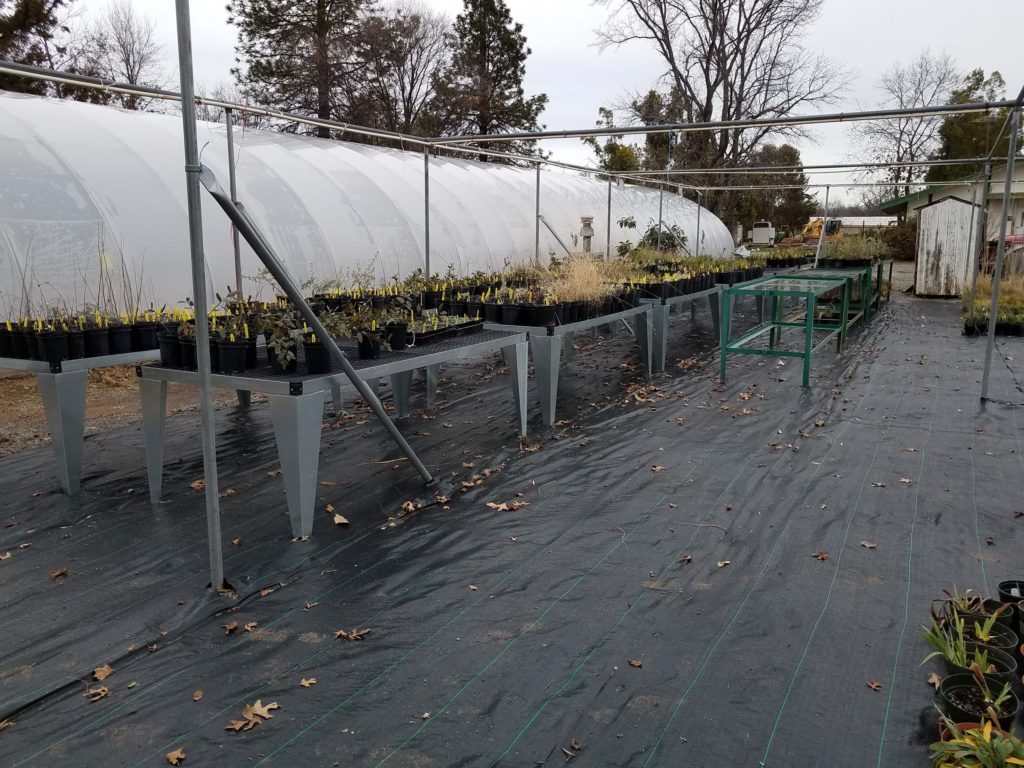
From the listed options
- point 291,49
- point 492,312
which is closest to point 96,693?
point 492,312

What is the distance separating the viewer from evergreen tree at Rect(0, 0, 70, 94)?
15570mm

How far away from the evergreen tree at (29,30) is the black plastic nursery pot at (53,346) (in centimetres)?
1388

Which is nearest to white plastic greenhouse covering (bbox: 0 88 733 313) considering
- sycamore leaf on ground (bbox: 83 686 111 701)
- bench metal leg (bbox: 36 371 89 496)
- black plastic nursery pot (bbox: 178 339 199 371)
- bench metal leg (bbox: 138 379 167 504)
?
bench metal leg (bbox: 36 371 89 496)

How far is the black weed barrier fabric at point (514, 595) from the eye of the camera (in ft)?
7.60

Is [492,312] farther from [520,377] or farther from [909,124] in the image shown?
[909,124]

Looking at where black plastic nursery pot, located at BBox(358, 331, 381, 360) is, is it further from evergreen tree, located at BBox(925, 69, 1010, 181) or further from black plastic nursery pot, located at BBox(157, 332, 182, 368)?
evergreen tree, located at BBox(925, 69, 1010, 181)

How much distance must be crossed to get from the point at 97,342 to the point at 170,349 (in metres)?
0.64

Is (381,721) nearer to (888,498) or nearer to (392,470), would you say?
(392,470)

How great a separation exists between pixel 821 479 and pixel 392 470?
264 cm

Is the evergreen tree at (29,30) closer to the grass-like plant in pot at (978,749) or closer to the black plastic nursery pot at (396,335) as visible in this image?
the black plastic nursery pot at (396,335)

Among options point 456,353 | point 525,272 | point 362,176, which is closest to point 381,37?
point 362,176

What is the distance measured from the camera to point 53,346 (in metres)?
4.27

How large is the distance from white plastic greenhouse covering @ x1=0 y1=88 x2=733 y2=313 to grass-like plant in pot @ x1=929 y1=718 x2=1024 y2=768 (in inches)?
268

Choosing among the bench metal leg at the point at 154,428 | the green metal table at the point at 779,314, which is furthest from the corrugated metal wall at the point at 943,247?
the bench metal leg at the point at 154,428
